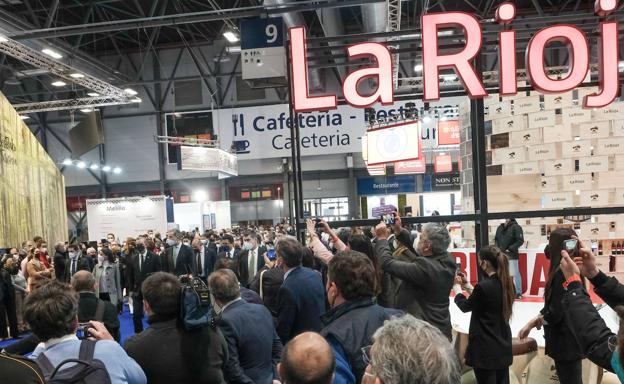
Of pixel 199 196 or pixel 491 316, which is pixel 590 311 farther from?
pixel 199 196

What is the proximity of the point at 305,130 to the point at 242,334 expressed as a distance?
16.7 meters

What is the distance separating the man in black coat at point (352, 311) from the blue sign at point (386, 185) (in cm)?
1987

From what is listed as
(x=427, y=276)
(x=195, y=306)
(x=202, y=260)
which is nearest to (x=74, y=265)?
(x=202, y=260)

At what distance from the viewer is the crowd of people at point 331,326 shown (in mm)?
1589

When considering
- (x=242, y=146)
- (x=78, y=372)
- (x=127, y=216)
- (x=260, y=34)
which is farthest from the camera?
(x=242, y=146)

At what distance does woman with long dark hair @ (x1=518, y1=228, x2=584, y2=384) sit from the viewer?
3.16m

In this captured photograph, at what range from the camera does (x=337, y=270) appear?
2.45 meters

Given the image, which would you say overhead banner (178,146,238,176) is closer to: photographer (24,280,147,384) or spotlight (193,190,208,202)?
spotlight (193,190,208,202)

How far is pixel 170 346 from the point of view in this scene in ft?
7.83

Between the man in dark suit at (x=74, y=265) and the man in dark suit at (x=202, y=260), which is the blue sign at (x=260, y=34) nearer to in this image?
the man in dark suit at (x=202, y=260)

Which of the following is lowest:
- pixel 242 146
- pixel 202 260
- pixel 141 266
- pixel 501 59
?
pixel 202 260

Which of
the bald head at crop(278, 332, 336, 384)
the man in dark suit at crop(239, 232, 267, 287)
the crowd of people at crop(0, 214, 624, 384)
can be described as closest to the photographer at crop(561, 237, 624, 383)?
the crowd of people at crop(0, 214, 624, 384)

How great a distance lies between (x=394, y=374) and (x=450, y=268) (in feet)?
7.25

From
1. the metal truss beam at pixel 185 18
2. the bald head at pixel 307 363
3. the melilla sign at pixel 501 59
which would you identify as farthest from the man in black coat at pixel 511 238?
the bald head at pixel 307 363
